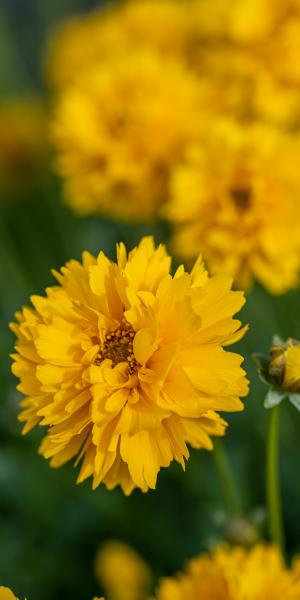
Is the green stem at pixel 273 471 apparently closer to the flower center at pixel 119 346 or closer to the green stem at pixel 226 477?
the green stem at pixel 226 477

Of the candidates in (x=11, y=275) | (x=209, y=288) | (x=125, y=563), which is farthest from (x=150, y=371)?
(x=11, y=275)

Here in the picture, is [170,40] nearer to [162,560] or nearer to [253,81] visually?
[253,81]

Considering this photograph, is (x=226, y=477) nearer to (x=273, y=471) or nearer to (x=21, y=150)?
(x=273, y=471)

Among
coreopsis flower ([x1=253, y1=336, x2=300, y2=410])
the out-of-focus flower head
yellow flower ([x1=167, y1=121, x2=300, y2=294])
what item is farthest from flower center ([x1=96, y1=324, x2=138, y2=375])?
the out-of-focus flower head

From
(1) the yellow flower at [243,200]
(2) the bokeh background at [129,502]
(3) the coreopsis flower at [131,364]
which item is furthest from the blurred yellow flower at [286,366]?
(2) the bokeh background at [129,502]

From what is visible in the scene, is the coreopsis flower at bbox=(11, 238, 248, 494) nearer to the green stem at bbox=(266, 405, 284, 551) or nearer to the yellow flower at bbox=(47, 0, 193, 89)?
the green stem at bbox=(266, 405, 284, 551)

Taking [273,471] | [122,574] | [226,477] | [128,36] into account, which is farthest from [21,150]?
[273,471]
